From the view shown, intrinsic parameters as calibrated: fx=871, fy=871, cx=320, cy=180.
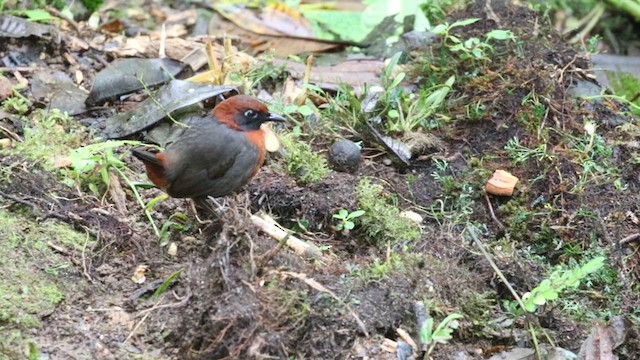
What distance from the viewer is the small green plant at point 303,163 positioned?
5.09 meters

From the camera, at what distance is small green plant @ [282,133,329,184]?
509 cm

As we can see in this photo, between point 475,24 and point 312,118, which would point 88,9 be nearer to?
point 312,118

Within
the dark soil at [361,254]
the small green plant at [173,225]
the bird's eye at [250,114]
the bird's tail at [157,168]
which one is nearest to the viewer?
the dark soil at [361,254]

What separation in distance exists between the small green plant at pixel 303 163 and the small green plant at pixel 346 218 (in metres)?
0.34

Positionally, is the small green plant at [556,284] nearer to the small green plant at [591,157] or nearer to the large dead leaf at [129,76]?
the small green plant at [591,157]

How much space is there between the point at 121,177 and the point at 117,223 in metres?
0.48

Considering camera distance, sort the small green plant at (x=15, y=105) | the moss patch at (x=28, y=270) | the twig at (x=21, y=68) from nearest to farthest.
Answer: the moss patch at (x=28, y=270) → the small green plant at (x=15, y=105) → the twig at (x=21, y=68)

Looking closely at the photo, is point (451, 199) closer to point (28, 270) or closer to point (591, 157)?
point (591, 157)

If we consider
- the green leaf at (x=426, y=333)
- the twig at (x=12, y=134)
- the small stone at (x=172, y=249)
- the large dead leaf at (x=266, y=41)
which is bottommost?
the large dead leaf at (x=266, y=41)

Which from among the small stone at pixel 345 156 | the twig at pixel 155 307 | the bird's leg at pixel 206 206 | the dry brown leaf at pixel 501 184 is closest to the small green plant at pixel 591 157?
the dry brown leaf at pixel 501 184

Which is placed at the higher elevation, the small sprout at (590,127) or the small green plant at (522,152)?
the small sprout at (590,127)

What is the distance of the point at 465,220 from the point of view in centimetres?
505

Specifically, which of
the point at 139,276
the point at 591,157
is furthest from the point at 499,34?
the point at 139,276

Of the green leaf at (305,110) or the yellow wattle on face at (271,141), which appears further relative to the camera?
the green leaf at (305,110)
